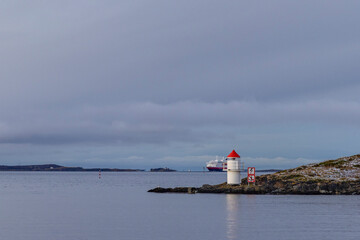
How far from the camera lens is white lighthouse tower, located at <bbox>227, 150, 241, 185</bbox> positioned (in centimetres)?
8569

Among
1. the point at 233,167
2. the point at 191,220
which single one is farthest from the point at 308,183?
the point at 191,220

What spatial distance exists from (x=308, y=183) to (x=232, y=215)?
34596 mm

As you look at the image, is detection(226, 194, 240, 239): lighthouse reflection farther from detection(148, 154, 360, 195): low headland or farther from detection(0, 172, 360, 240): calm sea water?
detection(148, 154, 360, 195): low headland

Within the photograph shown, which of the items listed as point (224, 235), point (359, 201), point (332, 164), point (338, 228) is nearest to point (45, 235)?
point (224, 235)

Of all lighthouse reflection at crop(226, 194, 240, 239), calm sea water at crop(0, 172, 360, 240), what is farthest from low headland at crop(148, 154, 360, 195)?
calm sea water at crop(0, 172, 360, 240)

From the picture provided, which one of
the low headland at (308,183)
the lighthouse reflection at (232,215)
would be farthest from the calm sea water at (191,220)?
the low headland at (308,183)

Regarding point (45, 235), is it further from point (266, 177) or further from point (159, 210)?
point (266, 177)

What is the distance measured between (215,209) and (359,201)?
2275 cm

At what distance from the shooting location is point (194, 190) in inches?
3703

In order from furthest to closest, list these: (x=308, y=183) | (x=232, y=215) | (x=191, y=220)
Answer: (x=308, y=183) → (x=232, y=215) → (x=191, y=220)

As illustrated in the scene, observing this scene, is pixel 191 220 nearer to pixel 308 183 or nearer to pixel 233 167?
pixel 233 167

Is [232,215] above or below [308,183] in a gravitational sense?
below

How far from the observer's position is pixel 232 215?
5562cm

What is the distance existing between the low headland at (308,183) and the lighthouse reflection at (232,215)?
17.2ft
